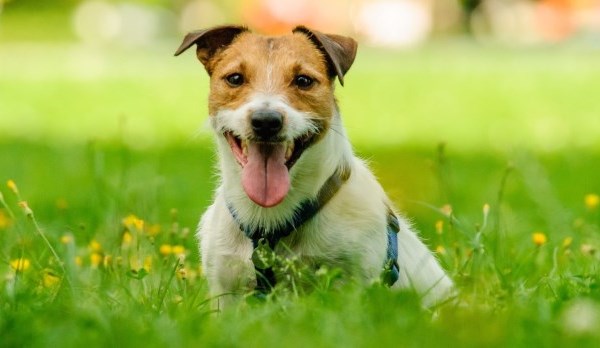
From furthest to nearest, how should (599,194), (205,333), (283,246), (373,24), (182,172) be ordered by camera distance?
1. (373,24)
2. (182,172)
3. (599,194)
4. (283,246)
5. (205,333)

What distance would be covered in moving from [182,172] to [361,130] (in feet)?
10.5

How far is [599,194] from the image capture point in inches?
342

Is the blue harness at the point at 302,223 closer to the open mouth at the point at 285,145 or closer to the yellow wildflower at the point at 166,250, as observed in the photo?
the open mouth at the point at 285,145

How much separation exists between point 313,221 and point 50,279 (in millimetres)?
1069

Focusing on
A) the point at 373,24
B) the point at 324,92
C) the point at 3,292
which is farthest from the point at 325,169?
the point at 373,24

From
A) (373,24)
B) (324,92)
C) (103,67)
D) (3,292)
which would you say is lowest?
(373,24)

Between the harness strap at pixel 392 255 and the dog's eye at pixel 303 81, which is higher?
the dog's eye at pixel 303 81

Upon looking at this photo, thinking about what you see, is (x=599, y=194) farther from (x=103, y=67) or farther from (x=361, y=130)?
(x=103, y=67)

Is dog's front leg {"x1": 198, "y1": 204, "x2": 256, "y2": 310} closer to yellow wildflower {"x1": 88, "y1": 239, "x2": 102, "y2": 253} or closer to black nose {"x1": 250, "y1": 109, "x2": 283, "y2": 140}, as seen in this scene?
black nose {"x1": 250, "y1": 109, "x2": 283, "y2": 140}

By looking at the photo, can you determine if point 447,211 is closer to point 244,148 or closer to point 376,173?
point 244,148

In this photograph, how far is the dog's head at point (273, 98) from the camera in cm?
456

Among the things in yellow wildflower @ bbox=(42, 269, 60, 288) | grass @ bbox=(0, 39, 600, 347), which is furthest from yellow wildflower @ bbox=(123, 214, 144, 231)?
yellow wildflower @ bbox=(42, 269, 60, 288)

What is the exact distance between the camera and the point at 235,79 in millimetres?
4812

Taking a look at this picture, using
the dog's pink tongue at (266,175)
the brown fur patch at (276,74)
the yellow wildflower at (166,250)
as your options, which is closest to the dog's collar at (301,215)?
the dog's pink tongue at (266,175)
